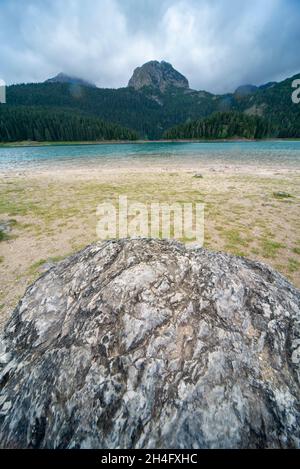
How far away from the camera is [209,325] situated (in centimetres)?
286

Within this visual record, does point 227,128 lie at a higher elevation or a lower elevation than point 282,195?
higher

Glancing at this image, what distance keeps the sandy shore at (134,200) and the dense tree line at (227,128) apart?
455 feet

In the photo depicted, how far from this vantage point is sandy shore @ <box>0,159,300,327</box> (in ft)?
26.7

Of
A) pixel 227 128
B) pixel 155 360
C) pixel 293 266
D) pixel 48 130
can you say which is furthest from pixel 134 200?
pixel 227 128

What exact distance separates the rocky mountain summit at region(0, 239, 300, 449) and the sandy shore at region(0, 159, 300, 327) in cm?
356

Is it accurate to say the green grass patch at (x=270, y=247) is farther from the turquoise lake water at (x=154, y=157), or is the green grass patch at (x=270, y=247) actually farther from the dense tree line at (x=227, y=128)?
the dense tree line at (x=227, y=128)

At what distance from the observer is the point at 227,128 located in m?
141

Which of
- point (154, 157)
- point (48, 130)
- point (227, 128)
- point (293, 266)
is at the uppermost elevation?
point (48, 130)

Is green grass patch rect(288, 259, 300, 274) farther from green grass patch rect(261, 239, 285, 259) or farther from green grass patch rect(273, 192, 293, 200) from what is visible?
green grass patch rect(273, 192, 293, 200)

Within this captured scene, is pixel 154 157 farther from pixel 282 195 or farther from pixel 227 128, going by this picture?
pixel 227 128

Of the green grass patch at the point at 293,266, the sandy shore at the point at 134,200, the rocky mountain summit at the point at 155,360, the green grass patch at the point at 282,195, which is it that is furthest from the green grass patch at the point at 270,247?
the green grass patch at the point at 282,195

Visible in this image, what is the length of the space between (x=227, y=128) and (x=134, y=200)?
508ft

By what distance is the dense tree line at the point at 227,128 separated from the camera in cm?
13675
